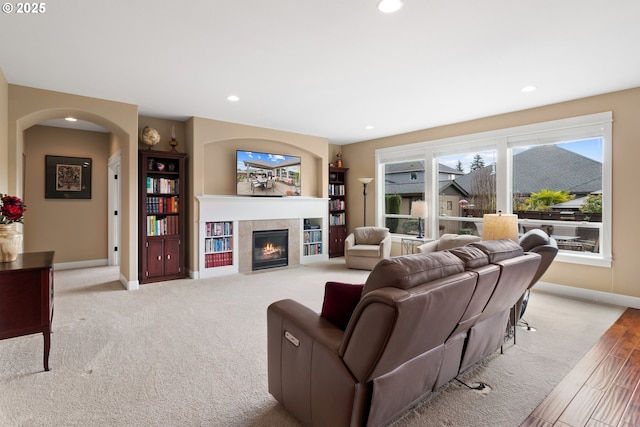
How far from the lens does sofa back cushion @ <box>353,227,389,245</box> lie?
245 inches

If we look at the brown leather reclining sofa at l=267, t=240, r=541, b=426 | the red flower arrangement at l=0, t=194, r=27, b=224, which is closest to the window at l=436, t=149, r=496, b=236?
the brown leather reclining sofa at l=267, t=240, r=541, b=426

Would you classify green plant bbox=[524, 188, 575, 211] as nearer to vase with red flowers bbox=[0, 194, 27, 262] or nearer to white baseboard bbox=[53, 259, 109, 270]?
vase with red flowers bbox=[0, 194, 27, 262]

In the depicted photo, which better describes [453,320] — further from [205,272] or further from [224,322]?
[205,272]

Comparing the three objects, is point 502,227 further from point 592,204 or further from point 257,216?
point 257,216

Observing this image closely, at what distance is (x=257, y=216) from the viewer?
5.82m

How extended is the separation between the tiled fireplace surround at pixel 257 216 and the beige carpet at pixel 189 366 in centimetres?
147

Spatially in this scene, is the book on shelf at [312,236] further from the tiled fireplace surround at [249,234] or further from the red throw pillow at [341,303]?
the red throw pillow at [341,303]

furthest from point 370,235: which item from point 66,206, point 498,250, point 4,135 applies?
point 66,206

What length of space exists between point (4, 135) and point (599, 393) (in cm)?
562

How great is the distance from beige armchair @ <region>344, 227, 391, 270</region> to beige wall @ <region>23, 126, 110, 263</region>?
15.1 feet

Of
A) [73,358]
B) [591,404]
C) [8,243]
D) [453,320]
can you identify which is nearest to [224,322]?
[73,358]

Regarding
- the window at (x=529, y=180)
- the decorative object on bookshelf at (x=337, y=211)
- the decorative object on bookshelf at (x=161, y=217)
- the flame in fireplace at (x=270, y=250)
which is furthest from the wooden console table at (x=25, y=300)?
the window at (x=529, y=180)

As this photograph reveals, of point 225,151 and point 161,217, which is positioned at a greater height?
point 225,151

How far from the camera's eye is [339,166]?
7.42 meters
